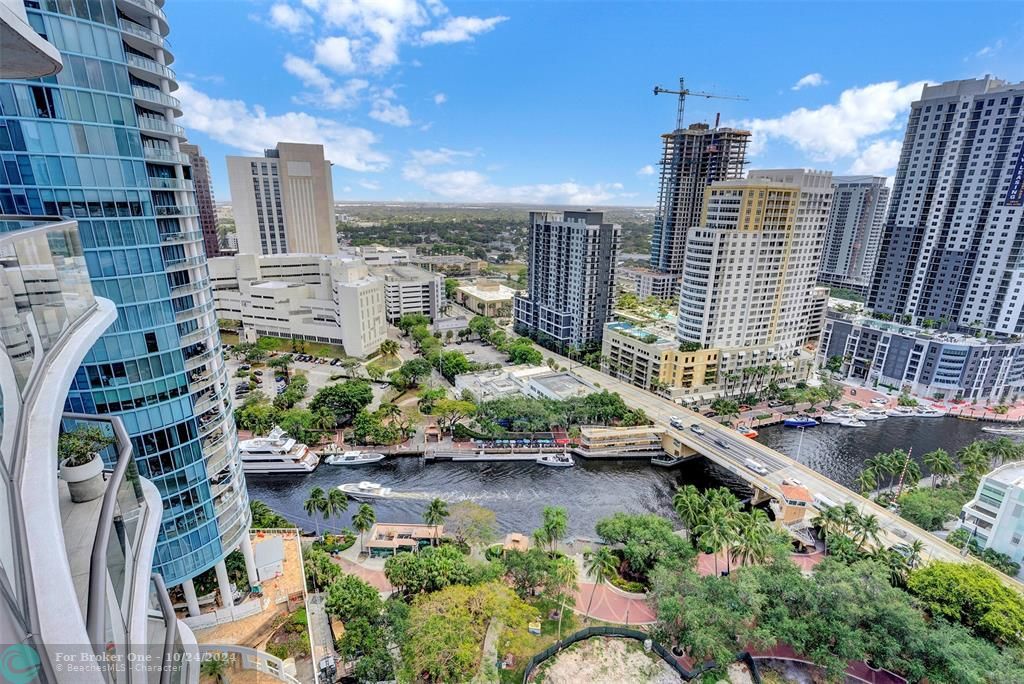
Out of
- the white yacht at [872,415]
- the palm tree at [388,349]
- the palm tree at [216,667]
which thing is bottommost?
the white yacht at [872,415]

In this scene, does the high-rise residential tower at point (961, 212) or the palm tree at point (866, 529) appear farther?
the high-rise residential tower at point (961, 212)

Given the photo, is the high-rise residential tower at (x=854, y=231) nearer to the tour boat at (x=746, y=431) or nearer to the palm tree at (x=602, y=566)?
the tour boat at (x=746, y=431)

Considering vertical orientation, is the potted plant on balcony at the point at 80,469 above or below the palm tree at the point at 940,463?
above

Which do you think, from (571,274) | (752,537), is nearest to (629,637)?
(752,537)

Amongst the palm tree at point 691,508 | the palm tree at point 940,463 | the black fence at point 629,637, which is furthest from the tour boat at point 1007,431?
the black fence at point 629,637

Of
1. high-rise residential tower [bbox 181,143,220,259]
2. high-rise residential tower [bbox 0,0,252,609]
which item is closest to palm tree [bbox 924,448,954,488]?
high-rise residential tower [bbox 0,0,252,609]

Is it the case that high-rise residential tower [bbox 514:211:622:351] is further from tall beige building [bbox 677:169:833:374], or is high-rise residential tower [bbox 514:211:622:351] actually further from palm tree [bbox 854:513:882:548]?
palm tree [bbox 854:513:882:548]

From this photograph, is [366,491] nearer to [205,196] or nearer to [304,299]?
[304,299]
